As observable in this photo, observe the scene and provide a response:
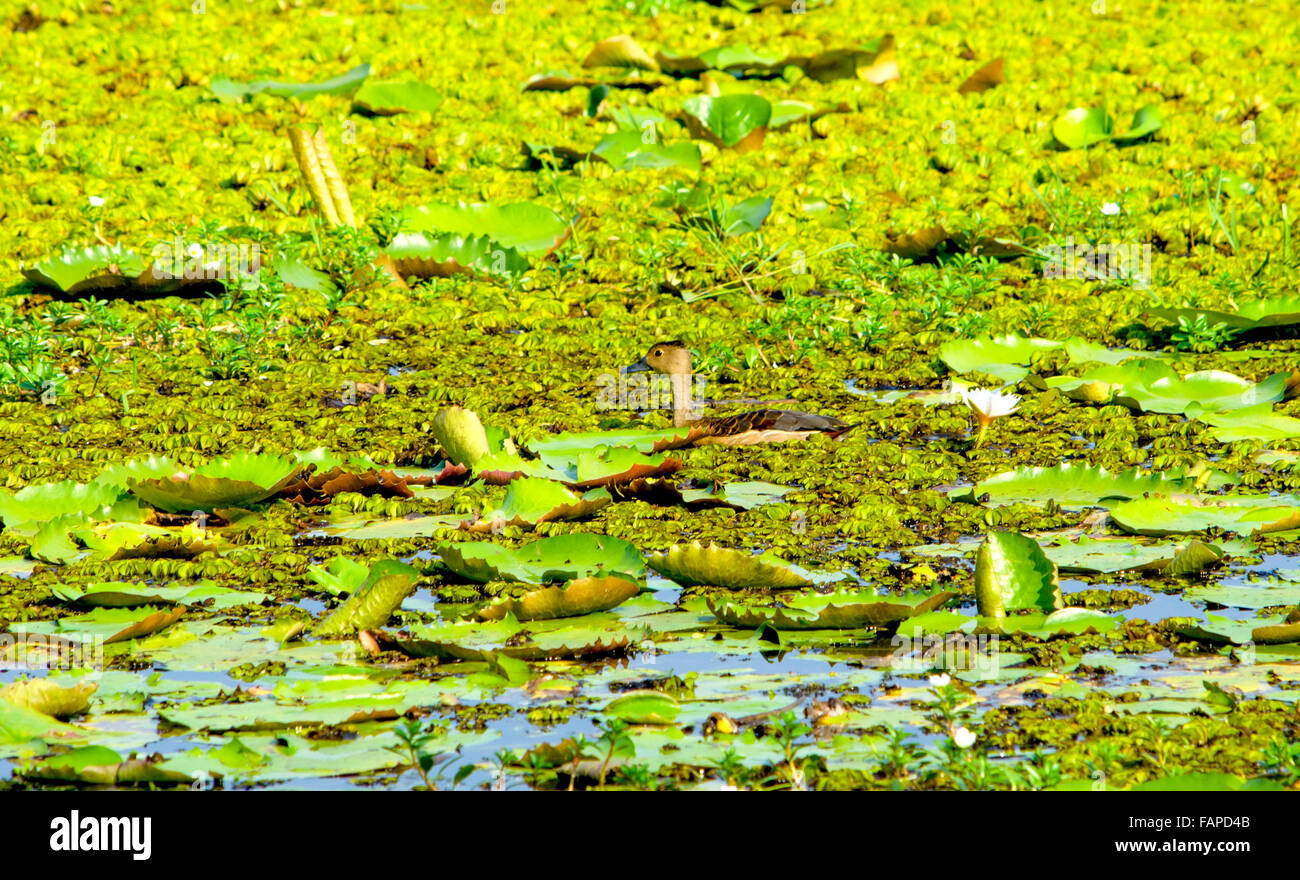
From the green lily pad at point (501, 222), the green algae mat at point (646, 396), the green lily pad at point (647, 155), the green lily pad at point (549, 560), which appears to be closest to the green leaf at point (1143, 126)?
the green algae mat at point (646, 396)

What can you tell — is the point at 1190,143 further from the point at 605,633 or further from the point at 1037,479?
the point at 605,633

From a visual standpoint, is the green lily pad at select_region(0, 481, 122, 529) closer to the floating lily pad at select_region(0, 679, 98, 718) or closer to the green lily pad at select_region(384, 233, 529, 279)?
the floating lily pad at select_region(0, 679, 98, 718)

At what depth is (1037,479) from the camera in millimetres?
3168

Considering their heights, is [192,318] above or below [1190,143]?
below

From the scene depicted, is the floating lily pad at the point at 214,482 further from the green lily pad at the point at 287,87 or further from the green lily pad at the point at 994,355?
the green lily pad at the point at 287,87

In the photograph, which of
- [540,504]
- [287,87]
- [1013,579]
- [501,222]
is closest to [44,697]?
[540,504]

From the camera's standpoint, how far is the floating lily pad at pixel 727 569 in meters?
2.58

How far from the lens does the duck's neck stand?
3.80m

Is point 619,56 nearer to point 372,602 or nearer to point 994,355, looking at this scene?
point 994,355

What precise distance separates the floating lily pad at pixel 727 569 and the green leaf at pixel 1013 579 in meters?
0.34
